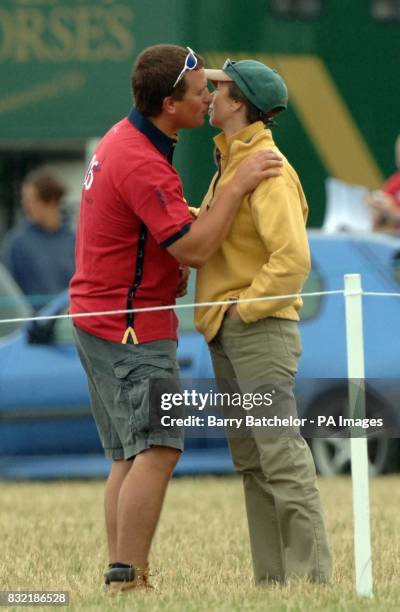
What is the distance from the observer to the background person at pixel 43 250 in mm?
13094

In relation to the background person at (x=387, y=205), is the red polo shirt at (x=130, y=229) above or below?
above

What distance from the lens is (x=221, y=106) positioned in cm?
634

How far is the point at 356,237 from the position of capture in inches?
498

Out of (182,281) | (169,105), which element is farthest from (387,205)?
(169,105)

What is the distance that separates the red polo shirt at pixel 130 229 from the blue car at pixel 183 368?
5711 mm

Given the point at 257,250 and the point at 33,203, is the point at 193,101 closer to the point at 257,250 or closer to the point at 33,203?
the point at 257,250

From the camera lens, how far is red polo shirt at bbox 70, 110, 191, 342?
20.0 feet

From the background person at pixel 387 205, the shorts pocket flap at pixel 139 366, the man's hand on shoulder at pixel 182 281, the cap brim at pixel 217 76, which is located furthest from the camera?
the background person at pixel 387 205

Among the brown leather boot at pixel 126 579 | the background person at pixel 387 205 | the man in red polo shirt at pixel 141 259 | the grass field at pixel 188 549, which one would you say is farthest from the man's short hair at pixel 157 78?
the background person at pixel 387 205

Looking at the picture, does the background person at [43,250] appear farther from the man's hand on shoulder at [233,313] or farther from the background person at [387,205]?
the man's hand on shoulder at [233,313]

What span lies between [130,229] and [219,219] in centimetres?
33

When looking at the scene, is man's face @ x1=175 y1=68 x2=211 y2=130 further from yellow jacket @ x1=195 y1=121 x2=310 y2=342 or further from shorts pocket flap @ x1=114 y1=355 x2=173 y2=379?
shorts pocket flap @ x1=114 y1=355 x2=173 y2=379

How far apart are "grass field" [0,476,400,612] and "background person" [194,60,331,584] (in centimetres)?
26

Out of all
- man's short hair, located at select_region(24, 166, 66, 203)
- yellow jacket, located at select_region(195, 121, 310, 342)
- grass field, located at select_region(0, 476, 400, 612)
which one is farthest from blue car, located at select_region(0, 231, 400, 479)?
yellow jacket, located at select_region(195, 121, 310, 342)
